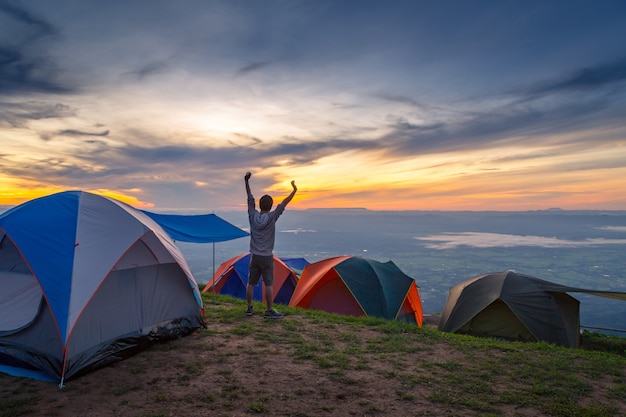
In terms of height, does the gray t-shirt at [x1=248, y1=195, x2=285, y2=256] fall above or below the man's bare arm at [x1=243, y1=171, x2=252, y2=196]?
below

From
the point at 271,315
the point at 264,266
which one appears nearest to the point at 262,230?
the point at 264,266

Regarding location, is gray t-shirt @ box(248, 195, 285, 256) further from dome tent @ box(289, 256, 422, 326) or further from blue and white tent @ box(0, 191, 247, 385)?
dome tent @ box(289, 256, 422, 326)

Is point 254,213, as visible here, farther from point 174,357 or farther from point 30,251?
point 30,251

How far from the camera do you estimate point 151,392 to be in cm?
496

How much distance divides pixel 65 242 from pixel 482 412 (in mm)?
6455

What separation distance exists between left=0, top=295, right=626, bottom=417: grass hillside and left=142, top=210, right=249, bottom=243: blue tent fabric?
4987 millimetres

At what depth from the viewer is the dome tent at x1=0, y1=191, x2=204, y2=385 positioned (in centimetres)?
554

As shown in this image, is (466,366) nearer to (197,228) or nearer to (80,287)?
(80,287)

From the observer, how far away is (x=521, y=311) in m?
10.8

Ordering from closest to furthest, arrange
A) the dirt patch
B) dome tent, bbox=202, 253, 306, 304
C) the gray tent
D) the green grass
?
1. the dirt patch
2. the green grass
3. the gray tent
4. dome tent, bbox=202, 253, 306, 304

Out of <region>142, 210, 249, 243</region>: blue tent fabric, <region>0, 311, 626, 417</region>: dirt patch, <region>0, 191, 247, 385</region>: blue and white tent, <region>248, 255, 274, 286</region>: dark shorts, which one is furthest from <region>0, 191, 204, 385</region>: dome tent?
<region>142, 210, 249, 243</region>: blue tent fabric

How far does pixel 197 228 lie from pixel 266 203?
5340 millimetres

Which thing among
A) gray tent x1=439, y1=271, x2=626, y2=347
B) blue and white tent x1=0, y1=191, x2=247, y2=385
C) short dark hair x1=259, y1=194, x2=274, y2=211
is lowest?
gray tent x1=439, y1=271, x2=626, y2=347

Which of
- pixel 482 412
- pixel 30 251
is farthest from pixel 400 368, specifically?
pixel 30 251
